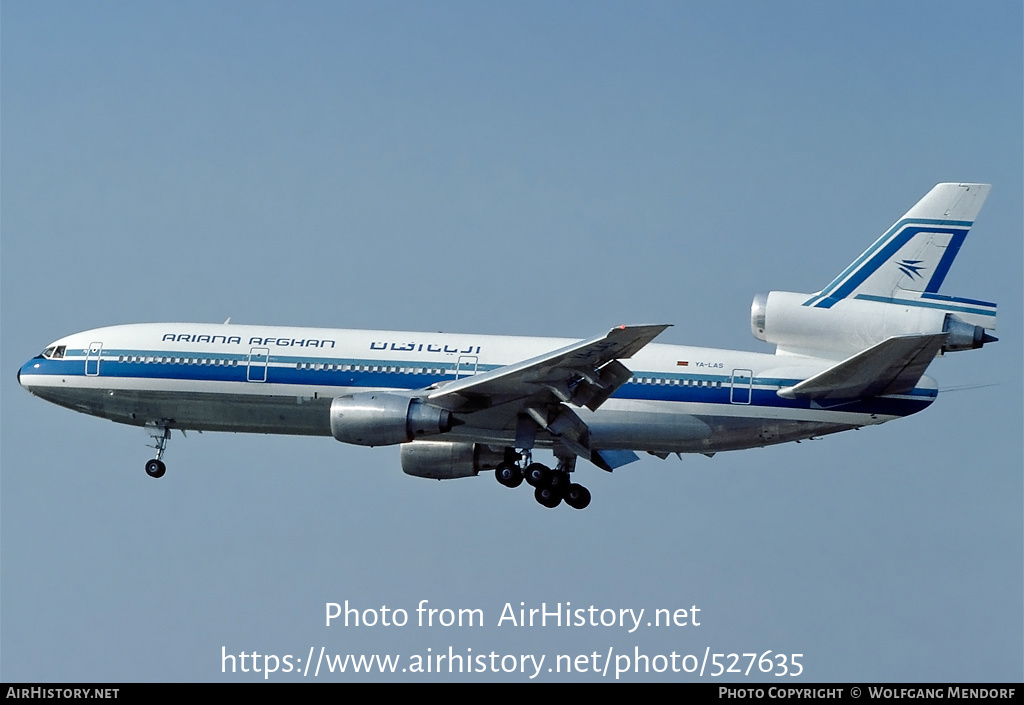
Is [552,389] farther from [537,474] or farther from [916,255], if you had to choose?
[916,255]

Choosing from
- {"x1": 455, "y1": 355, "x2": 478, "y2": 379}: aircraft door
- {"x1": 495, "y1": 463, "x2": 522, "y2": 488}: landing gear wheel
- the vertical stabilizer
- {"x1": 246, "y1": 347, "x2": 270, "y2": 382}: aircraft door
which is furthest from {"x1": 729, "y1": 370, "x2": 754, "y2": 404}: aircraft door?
{"x1": 246, "y1": 347, "x2": 270, "y2": 382}: aircraft door

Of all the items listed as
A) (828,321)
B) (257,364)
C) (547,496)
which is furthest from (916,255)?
(257,364)

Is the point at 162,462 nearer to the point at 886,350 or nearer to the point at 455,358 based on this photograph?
the point at 455,358

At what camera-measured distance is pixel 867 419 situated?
39.6 m

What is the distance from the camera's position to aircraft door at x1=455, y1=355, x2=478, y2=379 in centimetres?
4122

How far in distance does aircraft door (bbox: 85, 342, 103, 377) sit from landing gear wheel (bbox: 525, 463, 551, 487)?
12.2m

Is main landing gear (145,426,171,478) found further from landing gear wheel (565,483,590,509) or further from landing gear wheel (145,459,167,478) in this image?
landing gear wheel (565,483,590,509)

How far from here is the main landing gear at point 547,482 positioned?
42.3 metres

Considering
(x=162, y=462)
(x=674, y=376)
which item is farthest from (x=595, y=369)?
(x=162, y=462)

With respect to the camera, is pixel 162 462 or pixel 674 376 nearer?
pixel 674 376

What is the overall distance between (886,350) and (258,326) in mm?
16785

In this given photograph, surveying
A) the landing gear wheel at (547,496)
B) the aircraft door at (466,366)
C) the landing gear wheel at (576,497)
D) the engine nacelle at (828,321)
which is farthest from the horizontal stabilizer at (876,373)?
the aircraft door at (466,366)

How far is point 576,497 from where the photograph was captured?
42562mm

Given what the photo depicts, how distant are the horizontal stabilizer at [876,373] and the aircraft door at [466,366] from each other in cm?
804
